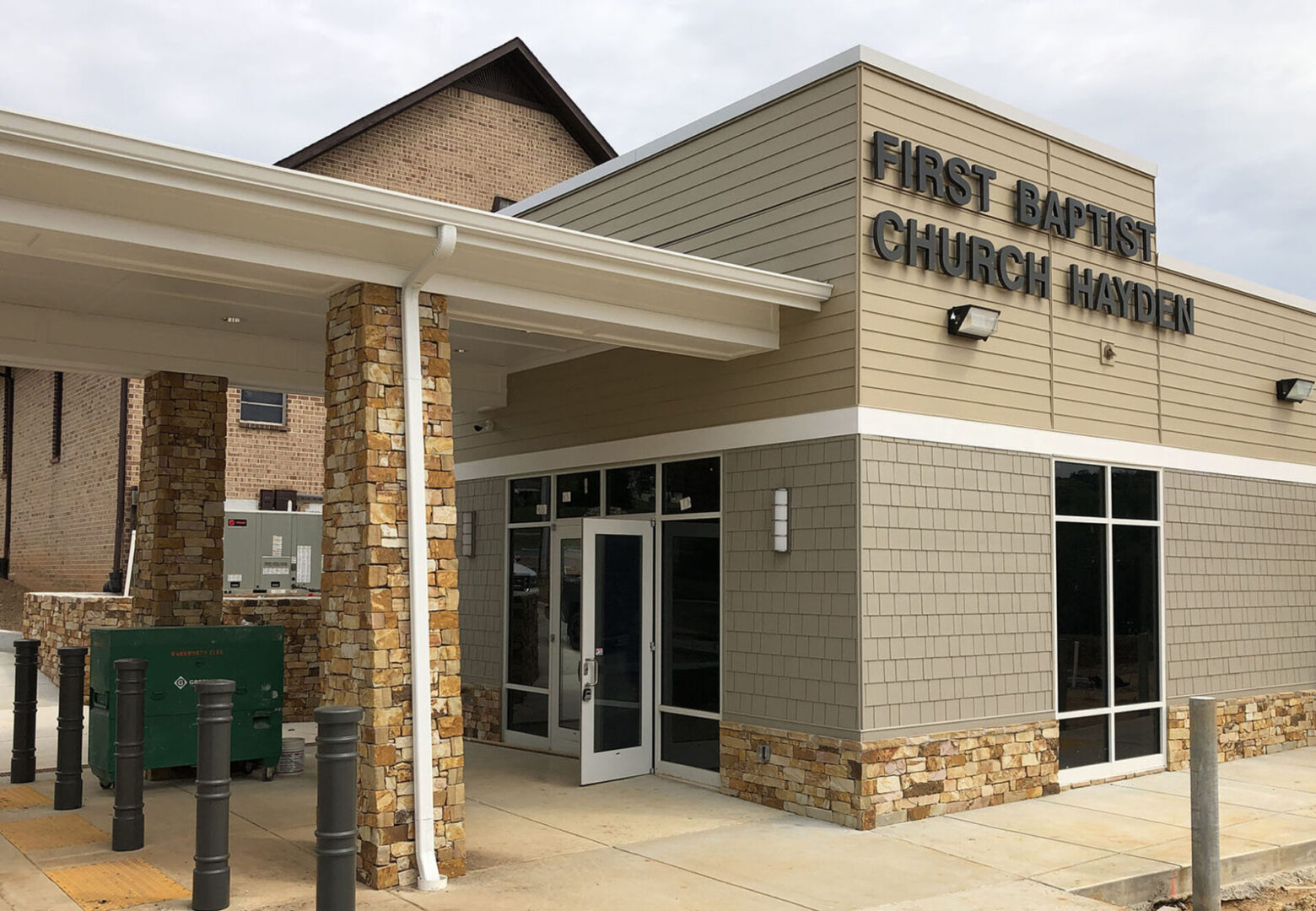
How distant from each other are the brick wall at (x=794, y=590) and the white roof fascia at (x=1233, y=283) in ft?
15.5

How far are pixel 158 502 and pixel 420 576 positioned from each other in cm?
428

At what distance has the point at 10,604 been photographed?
22.1 meters

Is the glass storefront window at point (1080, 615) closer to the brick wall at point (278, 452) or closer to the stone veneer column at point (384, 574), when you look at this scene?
the stone veneer column at point (384, 574)

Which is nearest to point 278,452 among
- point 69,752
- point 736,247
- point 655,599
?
point 655,599

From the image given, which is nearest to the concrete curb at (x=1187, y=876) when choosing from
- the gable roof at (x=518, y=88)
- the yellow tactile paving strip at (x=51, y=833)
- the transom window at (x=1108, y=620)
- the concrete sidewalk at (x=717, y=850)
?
the concrete sidewalk at (x=717, y=850)

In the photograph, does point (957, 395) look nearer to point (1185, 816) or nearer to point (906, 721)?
point (906, 721)

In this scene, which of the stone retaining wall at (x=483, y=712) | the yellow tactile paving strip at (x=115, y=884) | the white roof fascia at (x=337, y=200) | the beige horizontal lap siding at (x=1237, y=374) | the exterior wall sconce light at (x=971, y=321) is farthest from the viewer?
the stone retaining wall at (x=483, y=712)

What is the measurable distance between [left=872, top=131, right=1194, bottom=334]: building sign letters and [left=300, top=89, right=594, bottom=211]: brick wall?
1416 centimetres

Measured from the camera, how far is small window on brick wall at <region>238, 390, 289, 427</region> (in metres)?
19.4

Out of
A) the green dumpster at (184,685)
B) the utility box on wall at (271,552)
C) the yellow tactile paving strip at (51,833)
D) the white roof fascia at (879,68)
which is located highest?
the white roof fascia at (879,68)

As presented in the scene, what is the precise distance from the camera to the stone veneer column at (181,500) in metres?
10.1

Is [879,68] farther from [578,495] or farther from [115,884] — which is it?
[115,884]

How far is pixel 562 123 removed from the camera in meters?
24.9

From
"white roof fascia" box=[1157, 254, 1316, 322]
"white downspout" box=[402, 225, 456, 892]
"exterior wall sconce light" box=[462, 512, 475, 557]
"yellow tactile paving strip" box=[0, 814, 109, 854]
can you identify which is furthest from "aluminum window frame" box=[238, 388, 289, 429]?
"white roof fascia" box=[1157, 254, 1316, 322]
